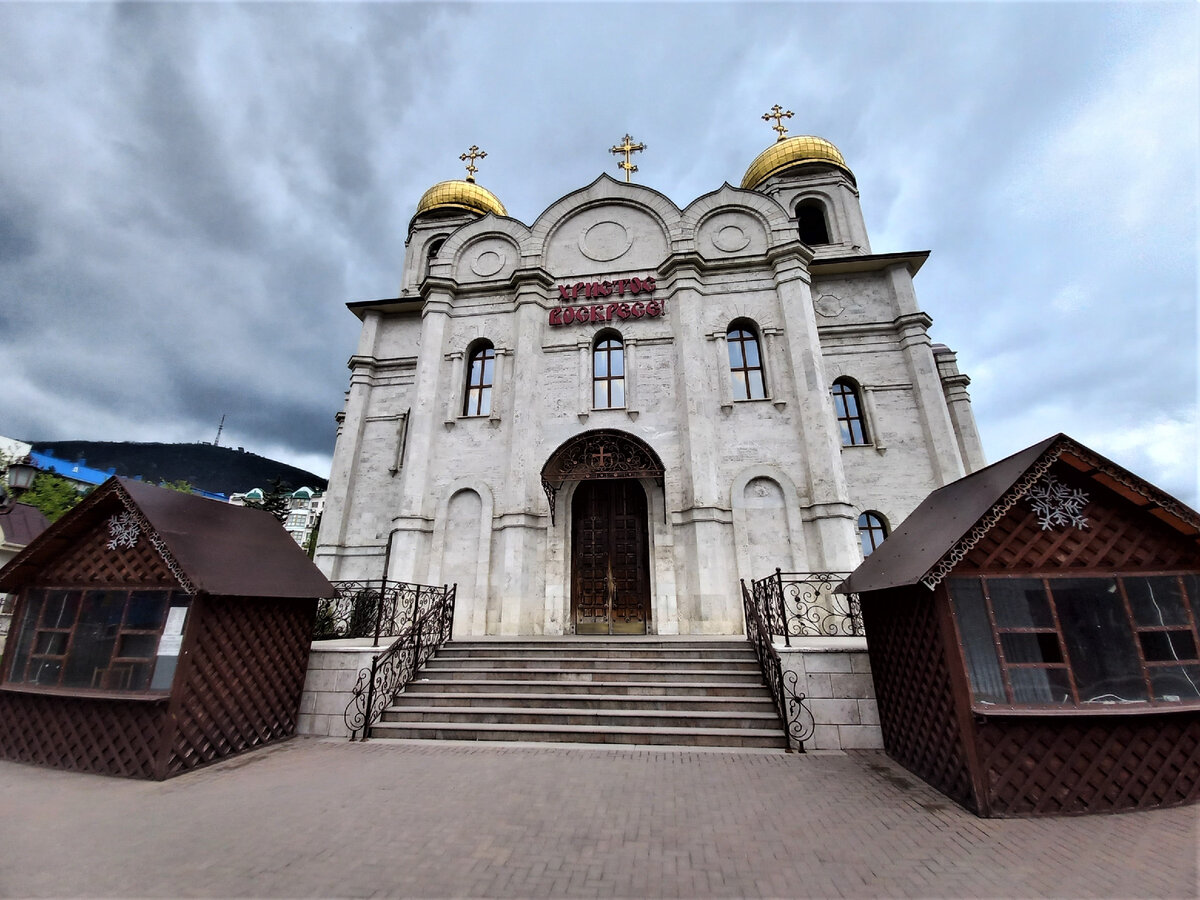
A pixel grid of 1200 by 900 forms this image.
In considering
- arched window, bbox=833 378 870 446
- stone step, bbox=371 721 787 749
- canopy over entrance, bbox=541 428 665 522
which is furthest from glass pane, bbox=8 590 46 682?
arched window, bbox=833 378 870 446

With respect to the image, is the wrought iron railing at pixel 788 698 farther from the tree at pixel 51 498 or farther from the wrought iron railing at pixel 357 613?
the tree at pixel 51 498

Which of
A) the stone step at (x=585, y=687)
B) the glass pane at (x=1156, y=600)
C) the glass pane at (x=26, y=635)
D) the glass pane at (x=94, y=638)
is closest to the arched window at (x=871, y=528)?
the stone step at (x=585, y=687)

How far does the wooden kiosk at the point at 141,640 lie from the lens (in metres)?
5.86

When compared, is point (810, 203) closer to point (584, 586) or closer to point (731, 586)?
point (731, 586)

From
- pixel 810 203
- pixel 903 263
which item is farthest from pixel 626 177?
pixel 903 263

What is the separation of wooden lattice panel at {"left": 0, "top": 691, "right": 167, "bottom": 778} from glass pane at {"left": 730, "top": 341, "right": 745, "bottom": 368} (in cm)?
1376

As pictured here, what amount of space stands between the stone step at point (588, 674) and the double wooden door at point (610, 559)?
4.11 m

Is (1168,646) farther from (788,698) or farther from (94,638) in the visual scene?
(94,638)

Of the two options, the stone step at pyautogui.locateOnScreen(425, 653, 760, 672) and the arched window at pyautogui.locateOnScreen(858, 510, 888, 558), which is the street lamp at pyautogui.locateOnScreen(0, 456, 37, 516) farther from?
the arched window at pyautogui.locateOnScreen(858, 510, 888, 558)

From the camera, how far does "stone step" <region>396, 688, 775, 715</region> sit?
7.36 m

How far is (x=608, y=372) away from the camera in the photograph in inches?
574

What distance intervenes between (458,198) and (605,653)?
65.0 ft

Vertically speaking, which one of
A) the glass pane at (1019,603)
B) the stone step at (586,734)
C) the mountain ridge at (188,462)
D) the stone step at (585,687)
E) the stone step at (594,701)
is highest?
the mountain ridge at (188,462)

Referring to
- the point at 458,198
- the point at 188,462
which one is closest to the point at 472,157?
the point at 458,198
